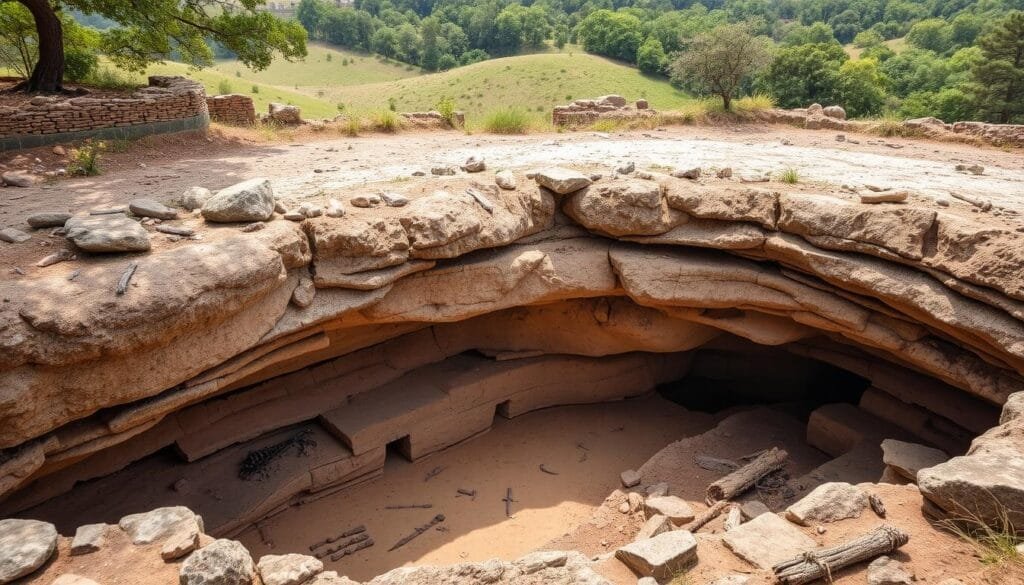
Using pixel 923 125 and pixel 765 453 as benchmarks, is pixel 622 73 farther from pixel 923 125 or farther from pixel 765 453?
pixel 765 453

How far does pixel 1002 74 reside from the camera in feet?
82.9

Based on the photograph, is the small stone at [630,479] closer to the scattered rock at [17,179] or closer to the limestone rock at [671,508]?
the limestone rock at [671,508]

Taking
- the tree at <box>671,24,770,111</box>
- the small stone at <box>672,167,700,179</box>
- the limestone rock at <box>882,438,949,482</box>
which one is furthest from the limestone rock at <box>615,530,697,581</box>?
the tree at <box>671,24,770,111</box>

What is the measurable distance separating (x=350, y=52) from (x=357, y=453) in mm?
58557

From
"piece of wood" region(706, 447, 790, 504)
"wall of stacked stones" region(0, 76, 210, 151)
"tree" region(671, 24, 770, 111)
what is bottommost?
"piece of wood" region(706, 447, 790, 504)

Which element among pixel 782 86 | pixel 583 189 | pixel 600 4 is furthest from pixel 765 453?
pixel 600 4

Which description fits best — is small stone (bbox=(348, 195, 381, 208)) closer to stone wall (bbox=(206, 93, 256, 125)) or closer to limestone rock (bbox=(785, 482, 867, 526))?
limestone rock (bbox=(785, 482, 867, 526))

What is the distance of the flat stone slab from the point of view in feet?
13.1

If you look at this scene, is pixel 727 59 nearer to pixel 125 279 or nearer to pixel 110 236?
pixel 110 236

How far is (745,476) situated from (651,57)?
4565 cm

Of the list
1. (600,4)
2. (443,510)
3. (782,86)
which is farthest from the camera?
(600,4)

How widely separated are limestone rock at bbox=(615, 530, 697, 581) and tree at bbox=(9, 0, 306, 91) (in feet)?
35.0

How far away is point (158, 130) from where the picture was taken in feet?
32.2

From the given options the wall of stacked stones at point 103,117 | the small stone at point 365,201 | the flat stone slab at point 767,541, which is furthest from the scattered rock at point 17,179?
the flat stone slab at point 767,541
